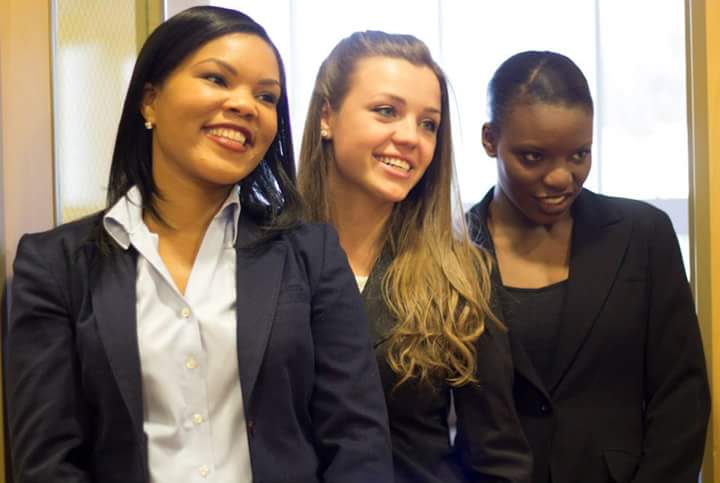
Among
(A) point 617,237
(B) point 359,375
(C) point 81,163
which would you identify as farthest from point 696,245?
(C) point 81,163

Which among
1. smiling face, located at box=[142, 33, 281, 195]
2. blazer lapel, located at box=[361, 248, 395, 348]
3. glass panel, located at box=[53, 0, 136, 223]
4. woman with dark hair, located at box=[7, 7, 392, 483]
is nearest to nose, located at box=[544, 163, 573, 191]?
blazer lapel, located at box=[361, 248, 395, 348]

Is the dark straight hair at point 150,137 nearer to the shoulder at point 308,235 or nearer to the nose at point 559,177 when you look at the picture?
the shoulder at point 308,235

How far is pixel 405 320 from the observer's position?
4.80 ft

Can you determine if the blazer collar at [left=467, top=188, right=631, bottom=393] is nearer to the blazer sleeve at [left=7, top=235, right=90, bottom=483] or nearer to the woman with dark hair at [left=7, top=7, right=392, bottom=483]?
the woman with dark hair at [left=7, top=7, right=392, bottom=483]

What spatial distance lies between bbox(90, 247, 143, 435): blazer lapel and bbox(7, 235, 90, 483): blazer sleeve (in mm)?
57

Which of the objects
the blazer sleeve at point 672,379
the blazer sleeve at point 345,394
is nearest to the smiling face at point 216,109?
the blazer sleeve at point 345,394

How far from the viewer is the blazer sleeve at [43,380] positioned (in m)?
1.14

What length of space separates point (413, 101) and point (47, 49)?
2.15 feet

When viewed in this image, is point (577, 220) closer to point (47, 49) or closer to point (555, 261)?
point (555, 261)

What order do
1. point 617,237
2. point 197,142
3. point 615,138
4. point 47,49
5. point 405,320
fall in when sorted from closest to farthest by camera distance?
point 197,142, point 47,49, point 405,320, point 617,237, point 615,138

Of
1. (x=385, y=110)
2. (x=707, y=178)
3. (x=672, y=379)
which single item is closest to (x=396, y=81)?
(x=385, y=110)

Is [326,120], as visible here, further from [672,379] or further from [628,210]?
[672,379]

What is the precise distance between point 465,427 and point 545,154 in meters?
0.53

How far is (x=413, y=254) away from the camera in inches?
61.1
